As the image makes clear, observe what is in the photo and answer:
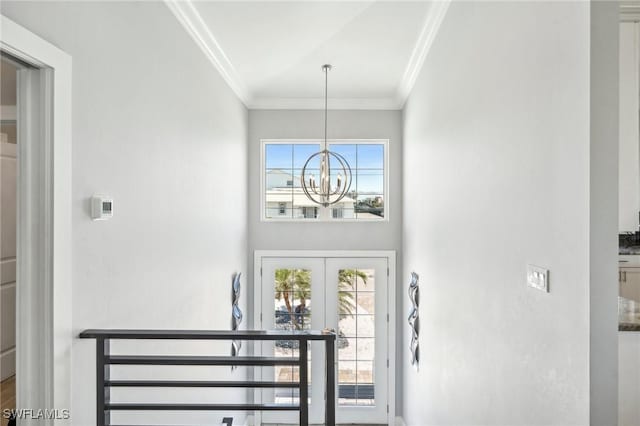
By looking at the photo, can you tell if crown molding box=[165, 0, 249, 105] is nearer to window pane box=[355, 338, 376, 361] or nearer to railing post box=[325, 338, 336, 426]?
railing post box=[325, 338, 336, 426]

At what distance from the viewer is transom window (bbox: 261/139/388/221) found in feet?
16.0

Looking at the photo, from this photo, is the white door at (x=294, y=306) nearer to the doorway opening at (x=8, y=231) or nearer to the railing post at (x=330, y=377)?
the railing post at (x=330, y=377)

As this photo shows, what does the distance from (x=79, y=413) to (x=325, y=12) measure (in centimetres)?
250

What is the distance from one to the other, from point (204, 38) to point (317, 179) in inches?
89.6

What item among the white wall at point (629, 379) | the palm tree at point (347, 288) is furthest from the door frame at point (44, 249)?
the palm tree at point (347, 288)

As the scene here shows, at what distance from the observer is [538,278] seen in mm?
1338

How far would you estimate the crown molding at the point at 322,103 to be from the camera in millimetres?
4719

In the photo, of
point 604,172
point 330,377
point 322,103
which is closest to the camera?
point 604,172

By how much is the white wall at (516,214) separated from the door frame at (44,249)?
5.24 ft

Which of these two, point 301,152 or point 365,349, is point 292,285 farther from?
point 301,152

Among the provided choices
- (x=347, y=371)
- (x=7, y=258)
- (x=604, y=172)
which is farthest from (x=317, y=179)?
(x=604, y=172)

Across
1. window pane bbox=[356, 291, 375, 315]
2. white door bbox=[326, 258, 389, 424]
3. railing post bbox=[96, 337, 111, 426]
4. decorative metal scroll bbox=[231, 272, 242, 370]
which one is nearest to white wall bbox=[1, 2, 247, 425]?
railing post bbox=[96, 337, 111, 426]

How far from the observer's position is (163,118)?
2.35 metres

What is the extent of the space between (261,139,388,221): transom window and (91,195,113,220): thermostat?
3134 mm
